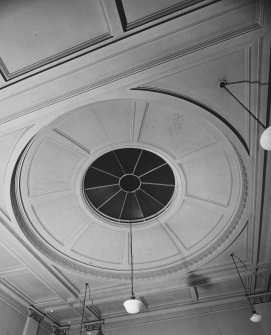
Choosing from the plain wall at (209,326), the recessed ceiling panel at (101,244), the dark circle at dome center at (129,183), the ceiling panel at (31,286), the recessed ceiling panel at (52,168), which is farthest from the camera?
the plain wall at (209,326)

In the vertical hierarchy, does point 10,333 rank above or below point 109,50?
below

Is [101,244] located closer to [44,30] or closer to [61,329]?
[61,329]

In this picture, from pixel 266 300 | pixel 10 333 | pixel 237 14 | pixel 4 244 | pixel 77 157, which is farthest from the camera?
pixel 266 300

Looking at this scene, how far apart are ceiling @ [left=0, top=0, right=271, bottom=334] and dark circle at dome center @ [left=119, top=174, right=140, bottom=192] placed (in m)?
0.15

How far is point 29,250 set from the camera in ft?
18.9

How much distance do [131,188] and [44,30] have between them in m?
3.28

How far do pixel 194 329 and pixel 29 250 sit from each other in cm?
505

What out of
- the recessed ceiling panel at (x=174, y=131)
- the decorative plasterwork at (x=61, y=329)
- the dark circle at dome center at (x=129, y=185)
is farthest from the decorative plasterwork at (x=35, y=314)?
the recessed ceiling panel at (x=174, y=131)

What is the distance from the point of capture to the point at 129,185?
17.9ft

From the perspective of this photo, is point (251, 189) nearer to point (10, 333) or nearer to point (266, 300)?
point (266, 300)

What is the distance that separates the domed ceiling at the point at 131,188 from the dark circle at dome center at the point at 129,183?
0.02 meters

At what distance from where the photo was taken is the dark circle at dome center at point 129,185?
5.14 meters

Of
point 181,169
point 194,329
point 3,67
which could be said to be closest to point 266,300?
point 194,329

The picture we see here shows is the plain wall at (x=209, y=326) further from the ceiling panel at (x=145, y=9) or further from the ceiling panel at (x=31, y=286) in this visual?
the ceiling panel at (x=145, y=9)
